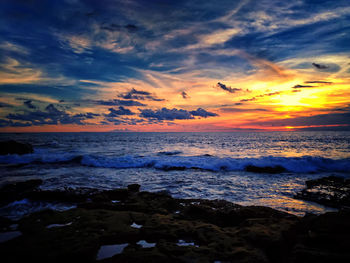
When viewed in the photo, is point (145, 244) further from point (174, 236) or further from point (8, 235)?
point (8, 235)

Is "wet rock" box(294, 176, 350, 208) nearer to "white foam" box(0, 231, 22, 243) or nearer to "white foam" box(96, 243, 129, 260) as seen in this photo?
"white foam" box(96, 243, 129, 260)

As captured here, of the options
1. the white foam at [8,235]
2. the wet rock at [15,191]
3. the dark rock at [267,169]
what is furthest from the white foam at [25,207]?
the dark rock at [267,169]

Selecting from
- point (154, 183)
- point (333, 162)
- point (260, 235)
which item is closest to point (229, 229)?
point (260, 235)

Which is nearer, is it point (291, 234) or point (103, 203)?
point (291, 234)

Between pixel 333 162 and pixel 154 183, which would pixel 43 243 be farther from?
pixel 333 162

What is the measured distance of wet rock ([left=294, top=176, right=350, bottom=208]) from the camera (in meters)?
8.09

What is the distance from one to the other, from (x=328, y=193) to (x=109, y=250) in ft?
34.0

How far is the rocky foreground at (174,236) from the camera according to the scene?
3.88 metres

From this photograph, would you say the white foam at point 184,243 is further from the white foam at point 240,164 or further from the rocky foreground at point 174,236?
the white foam at point 240,164

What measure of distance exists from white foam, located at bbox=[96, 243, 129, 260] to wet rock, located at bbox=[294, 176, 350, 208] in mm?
8299

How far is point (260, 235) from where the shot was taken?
4.67 metres

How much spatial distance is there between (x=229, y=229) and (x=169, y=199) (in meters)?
3.24

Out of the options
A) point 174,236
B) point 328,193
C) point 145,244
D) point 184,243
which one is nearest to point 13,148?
point 145,244

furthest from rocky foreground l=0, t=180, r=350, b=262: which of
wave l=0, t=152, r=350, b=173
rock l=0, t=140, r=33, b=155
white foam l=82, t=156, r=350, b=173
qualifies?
rock l=0, t=140, r=33, b=155
